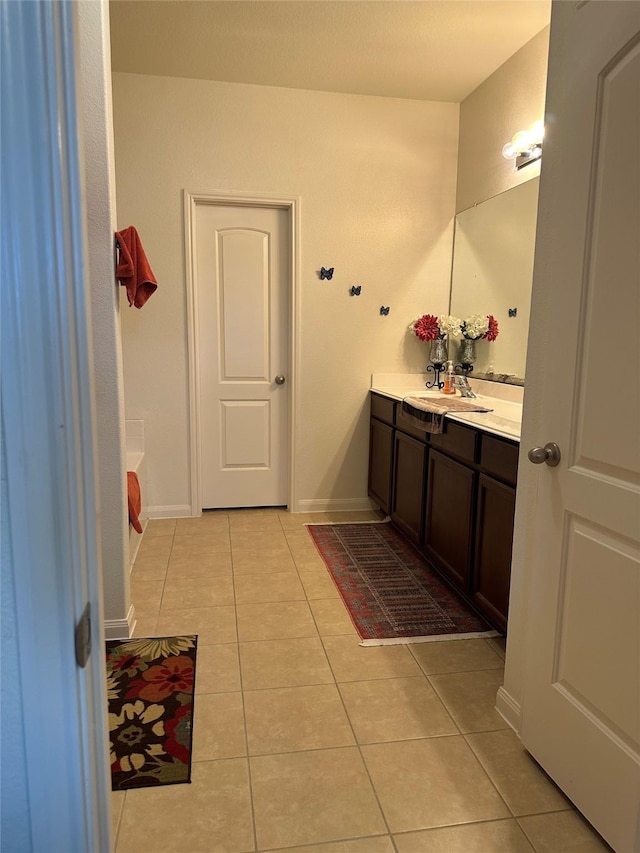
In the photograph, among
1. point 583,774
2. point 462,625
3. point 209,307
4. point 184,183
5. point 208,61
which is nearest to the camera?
point 583,774

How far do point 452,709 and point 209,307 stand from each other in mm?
2853

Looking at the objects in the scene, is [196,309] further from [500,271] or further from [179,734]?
[179,734]

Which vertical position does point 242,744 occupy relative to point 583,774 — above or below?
below

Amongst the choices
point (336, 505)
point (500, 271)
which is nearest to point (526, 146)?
point (500, 271)

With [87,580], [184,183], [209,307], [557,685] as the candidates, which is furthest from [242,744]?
[184,183]

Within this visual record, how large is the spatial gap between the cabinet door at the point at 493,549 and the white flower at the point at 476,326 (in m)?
1.40

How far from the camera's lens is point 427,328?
13.0 ft

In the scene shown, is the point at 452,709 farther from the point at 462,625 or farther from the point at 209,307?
the point at 209,307

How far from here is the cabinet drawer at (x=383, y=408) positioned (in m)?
3.63

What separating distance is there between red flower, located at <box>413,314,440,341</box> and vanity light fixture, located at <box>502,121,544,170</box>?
110 centimetres

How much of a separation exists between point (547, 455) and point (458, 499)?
1.16 metres

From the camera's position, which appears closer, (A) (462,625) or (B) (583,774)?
(B) (583,774)

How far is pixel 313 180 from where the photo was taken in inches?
148

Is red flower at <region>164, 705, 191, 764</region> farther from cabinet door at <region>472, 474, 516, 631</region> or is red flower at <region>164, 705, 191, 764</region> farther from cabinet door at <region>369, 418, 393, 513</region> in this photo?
cabinet door at <region>369, 418, 393, 513</region>
